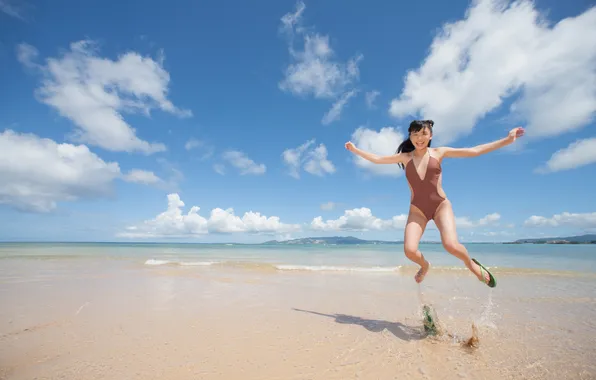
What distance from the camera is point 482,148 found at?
461cm

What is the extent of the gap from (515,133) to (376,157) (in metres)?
2.03

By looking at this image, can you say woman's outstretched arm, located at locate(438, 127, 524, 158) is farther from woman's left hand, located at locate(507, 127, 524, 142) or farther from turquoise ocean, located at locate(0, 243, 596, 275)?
turquoise ocean, located at locate(0, 243, 596, 275)

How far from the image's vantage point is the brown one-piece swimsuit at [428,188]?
4.79 meters

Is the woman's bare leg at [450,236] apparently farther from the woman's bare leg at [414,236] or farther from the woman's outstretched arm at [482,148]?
the woman's outstretched arm at [482,148]

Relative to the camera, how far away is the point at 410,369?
3.62 meters

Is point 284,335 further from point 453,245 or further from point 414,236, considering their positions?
point 453,245

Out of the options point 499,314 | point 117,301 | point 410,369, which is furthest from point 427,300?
point 117,301

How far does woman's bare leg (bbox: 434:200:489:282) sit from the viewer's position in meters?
4.43

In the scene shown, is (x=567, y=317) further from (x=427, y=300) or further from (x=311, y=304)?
(x=311, y=304)

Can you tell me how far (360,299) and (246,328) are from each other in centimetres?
364

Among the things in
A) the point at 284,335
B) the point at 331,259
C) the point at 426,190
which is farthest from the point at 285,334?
the point at 331,259

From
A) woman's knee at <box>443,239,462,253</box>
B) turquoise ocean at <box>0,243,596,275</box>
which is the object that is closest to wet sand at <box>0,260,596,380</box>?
woman's knee at <box>443,239,462,253</box>

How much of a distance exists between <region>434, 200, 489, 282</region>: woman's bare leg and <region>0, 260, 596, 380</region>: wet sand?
1123 mm

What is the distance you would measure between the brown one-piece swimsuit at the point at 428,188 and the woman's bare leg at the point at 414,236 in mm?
148
